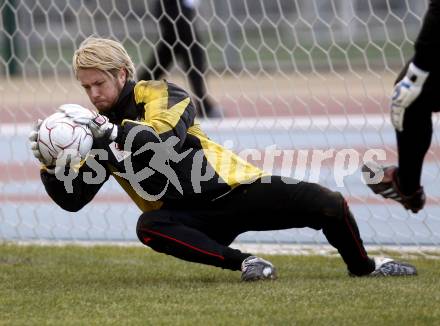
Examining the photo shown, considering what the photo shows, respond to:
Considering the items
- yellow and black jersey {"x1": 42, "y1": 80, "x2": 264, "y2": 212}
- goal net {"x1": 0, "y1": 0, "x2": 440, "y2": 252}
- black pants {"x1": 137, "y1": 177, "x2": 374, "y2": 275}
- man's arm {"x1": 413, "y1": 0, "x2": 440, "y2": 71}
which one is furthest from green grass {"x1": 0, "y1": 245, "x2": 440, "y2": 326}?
goal net {"x1": 0, "y1": 0, "x2": 440, "y2": 252}

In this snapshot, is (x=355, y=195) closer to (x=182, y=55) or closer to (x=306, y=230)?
(x=306, y=230)

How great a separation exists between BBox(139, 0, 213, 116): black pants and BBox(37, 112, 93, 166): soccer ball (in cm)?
406

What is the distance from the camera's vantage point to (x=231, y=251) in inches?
189

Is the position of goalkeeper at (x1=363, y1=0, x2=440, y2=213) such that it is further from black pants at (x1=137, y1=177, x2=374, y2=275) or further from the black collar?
the black collar

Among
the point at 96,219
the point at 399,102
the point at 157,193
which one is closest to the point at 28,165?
the point at 96,219

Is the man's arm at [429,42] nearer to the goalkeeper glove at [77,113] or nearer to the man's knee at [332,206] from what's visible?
the man's knee at [332,206]

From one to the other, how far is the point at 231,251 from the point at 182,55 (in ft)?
14.6

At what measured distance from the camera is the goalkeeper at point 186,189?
15.3 ft

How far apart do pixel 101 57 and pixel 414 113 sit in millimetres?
1440

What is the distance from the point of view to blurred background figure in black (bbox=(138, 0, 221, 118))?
8.57 meters

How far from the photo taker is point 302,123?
30.3 ft
